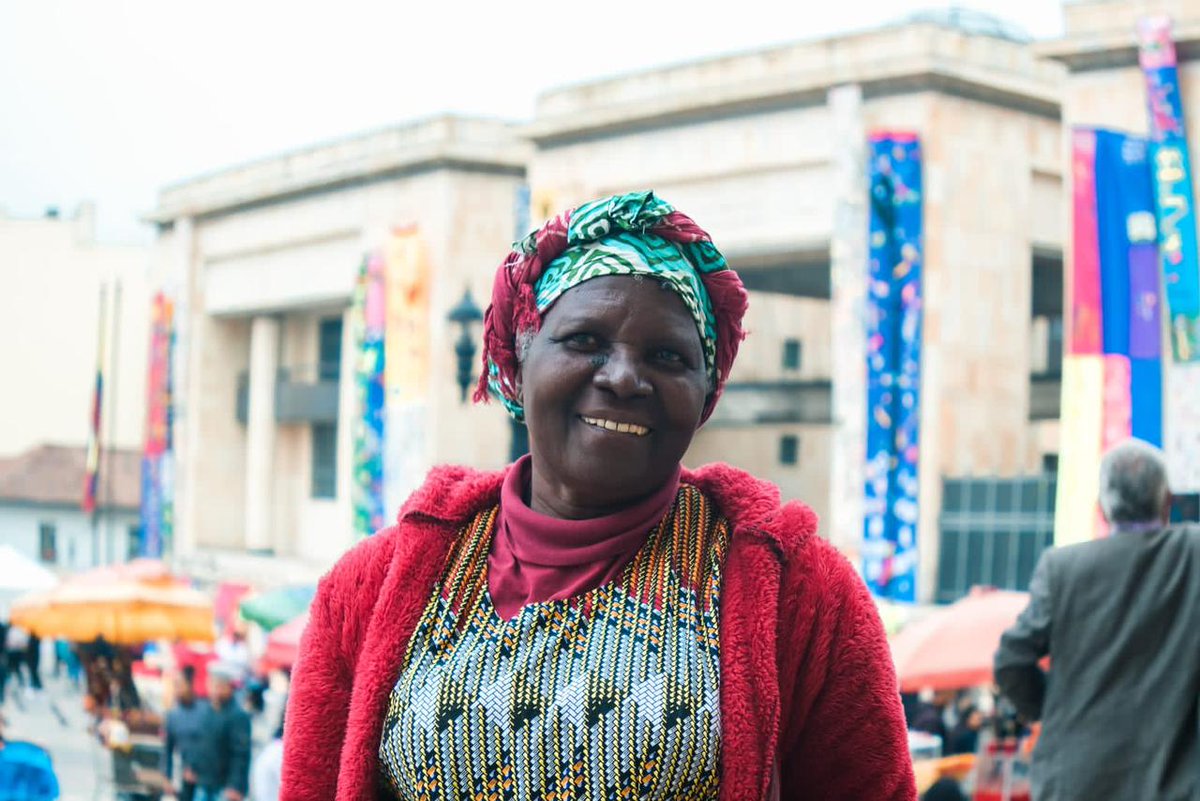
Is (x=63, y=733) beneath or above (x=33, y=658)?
beneath

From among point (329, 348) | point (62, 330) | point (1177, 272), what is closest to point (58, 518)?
point (62, 330)

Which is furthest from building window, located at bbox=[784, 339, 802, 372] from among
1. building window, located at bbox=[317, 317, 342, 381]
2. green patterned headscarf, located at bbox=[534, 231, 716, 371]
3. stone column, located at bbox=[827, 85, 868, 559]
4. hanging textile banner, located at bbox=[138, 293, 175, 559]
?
green patterned headscarf, located at bbox=[534, 231, 716, 371]

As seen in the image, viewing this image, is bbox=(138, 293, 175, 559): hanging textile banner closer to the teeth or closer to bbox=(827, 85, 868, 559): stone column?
bbox=(827, 85, 868, 559): stone column

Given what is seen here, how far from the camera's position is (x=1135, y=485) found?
12.7 feet

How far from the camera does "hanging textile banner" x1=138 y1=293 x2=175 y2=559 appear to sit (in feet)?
123

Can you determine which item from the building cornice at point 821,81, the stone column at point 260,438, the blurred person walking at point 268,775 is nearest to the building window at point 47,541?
the stone column at point 260,438

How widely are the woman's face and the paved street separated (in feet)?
42.3

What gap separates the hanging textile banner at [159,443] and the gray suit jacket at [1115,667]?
35099 millimetres

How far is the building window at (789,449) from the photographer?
1339 inches

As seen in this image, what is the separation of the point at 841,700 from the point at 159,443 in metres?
36.8

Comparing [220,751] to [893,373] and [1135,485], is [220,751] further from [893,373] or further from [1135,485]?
[893,373]

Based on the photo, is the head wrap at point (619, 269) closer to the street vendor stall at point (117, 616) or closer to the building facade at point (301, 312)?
the street vendor stall at point (117, 616)

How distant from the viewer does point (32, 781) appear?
19.2 feet

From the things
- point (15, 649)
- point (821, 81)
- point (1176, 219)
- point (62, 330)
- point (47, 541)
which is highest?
point (821, 81)
